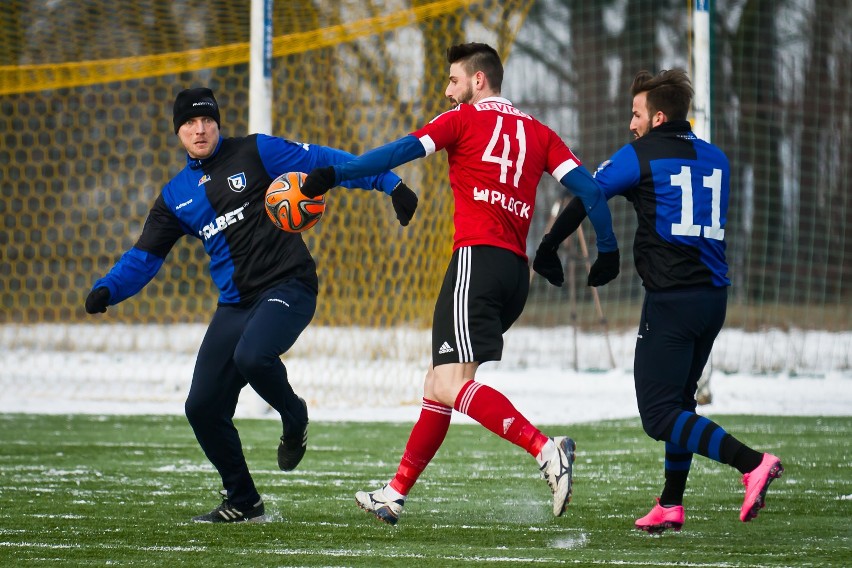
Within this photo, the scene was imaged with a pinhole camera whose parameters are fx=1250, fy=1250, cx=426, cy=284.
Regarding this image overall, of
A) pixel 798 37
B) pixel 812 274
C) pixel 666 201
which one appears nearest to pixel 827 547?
pixel 666 201

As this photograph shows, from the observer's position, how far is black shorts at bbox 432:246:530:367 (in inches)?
183

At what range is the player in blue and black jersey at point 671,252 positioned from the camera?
4723 mm

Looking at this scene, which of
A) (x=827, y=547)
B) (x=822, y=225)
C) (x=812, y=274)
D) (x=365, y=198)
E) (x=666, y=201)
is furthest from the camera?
(x=822, y=225)

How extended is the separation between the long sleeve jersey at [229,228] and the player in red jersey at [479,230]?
2.04 ft

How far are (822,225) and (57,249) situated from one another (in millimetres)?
11339

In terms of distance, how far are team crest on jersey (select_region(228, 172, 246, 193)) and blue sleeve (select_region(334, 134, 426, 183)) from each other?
0.89m

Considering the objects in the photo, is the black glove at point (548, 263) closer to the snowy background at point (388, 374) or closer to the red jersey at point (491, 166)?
the red jersey at point (491, 166)

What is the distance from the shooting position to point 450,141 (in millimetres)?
4789

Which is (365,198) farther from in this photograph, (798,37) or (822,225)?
(798,37)

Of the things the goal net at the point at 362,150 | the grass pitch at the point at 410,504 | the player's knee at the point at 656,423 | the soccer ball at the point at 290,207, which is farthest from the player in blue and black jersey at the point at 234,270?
the goal net at the point at 362,150

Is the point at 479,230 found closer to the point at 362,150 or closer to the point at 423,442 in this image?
the point at 423,442

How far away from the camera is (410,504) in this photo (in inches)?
224

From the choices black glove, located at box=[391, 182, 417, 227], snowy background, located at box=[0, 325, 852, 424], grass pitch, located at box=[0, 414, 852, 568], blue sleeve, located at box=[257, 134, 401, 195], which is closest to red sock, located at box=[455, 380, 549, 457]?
grass pitch, located at box=[0, 414, 852, 568]

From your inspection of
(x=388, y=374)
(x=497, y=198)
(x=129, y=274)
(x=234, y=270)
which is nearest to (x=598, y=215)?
(x=497, y=198)
